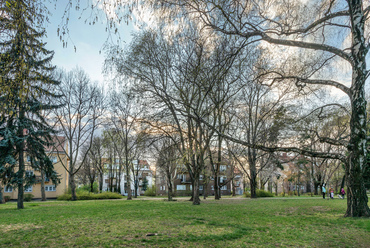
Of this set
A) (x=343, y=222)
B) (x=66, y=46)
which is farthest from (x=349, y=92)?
(x=66, y=46)

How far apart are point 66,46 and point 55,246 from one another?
176 inches

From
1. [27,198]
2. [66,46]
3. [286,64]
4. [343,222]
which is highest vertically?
[286,64]

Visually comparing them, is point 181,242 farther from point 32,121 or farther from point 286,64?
point 32,121

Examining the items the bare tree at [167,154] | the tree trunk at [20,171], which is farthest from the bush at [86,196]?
the tree trunk at [20,171]

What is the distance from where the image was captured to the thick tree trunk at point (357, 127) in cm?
921

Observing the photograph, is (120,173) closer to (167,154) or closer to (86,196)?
(86,196)

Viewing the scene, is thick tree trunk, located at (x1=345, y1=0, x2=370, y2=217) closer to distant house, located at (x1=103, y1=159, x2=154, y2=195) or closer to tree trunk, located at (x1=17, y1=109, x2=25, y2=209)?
tree trunk, located at (x1=17, y1=109, x2=25, y2=209)

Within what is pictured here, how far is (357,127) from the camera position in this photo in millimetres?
9375

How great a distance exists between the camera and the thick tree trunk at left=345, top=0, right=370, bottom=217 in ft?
30.2

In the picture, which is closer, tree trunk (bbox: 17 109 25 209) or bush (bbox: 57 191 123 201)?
tree trunk (bbox: 17 109 25 209)

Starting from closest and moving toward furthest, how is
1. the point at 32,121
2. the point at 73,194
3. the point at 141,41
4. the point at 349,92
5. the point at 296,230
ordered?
the point at 296,230 → the point at 349,92 → the point at 141,41 → the point at 32,121 → the point at 73,194

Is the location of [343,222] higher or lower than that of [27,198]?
higher

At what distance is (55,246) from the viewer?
18.2ft

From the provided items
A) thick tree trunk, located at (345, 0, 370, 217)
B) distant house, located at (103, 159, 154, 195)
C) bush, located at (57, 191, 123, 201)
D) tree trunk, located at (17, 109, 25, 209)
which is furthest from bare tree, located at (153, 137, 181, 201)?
distant house, located at (103, 159, 154, 195)
